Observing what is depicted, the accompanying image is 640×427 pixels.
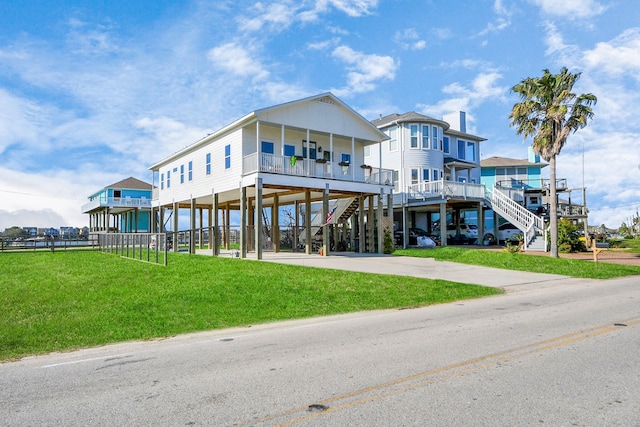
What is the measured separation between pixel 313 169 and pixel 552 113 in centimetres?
1230

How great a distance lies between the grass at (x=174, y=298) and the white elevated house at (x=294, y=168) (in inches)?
245

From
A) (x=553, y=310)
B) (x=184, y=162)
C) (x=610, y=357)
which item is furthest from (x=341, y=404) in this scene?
(x=184, y=162)

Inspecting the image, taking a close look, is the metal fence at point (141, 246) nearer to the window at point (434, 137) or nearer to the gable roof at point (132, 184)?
the window at point (434, 137)

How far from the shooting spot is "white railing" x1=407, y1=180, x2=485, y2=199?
3162cm

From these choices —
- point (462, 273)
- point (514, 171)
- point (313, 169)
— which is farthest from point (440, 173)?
point (462, 273)

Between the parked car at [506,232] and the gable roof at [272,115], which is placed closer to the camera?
the gable roof at [272,115]

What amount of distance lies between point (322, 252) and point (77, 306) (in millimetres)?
14518

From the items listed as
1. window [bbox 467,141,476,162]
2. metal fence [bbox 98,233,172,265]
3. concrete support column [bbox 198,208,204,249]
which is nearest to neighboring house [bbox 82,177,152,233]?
concrete support column [bbox 198,208,204,249]

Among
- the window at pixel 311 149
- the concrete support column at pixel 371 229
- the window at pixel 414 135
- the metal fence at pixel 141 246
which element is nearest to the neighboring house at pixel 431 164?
the window at pixel 414 135

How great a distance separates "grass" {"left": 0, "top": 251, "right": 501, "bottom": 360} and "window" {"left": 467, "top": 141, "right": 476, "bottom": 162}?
2875cm

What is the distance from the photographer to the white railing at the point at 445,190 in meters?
31.6

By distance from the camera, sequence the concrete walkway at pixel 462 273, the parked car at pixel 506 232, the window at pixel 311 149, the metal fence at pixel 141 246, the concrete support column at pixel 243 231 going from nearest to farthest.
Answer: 1. the concrete walkway at pixel 462 273
2. the metal fence at pixel 141 246
3. the concrete support column at pixel 243 231
4. the window at pixel 311 149
5. the parked car at pixel 506 232

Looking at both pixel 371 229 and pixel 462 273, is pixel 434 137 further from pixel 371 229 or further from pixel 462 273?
pixel 462 273

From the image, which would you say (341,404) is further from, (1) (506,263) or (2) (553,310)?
(1) (506,263)
